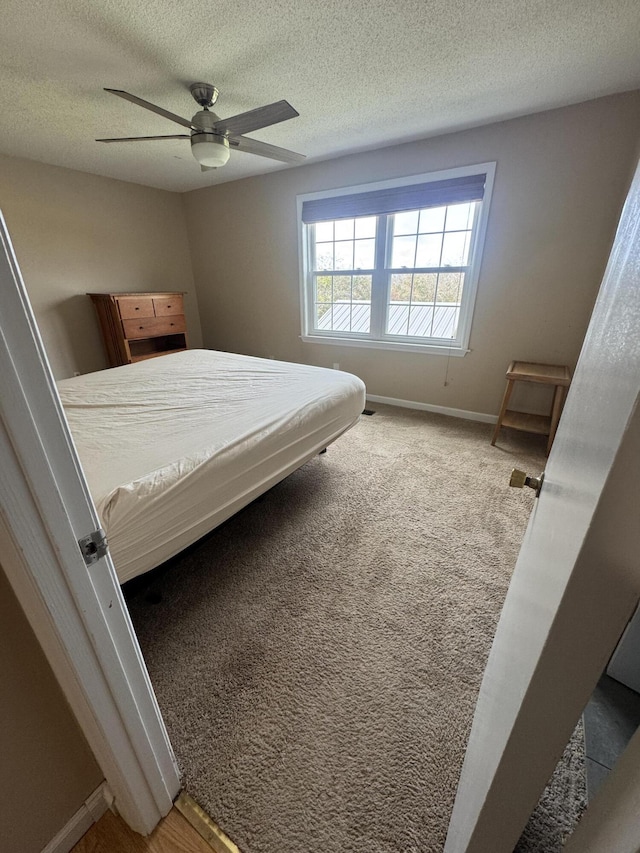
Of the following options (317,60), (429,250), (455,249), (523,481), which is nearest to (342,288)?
(429,250)

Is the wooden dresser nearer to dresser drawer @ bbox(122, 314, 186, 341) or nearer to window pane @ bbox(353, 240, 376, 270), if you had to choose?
dresser drawer @ bbox(122, 314, 186, 341)

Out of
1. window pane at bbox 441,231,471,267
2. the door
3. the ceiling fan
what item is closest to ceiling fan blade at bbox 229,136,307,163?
the ceiling fan

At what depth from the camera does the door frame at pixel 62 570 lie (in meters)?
0.45

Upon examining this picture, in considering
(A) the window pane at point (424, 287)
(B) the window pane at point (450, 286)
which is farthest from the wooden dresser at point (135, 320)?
(B) the window pane at point (450, 286)

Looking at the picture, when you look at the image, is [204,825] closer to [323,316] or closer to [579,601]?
[579,601]

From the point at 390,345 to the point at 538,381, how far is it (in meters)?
1.47

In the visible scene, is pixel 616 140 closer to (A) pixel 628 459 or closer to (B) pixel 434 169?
(B) pixel 434 169

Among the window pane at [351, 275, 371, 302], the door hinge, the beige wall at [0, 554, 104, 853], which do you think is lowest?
the beige wall at [0, 554, 104, 853]

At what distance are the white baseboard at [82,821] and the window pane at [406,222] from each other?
3.80 metres

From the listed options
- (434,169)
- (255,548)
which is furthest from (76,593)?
(434,169)

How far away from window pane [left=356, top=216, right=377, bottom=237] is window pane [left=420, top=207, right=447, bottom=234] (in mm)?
468

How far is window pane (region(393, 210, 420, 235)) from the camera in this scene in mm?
3033

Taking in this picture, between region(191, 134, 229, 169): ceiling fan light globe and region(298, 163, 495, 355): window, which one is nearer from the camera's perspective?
region(191, 134, 229, 169): ceiling fan light globe

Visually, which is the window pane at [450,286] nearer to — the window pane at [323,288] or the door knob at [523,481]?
the window pane at [323,288]
